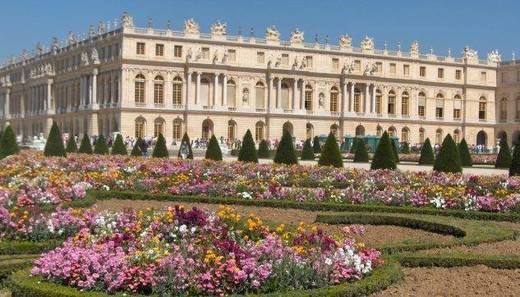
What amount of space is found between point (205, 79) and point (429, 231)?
5085 cm

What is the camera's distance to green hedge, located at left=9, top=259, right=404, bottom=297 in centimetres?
693

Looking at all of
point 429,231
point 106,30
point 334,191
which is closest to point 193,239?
point 429,231

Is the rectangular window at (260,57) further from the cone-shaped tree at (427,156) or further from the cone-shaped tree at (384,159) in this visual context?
the cone-shaped tree at (384,159)

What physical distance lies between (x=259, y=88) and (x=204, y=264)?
190 ft

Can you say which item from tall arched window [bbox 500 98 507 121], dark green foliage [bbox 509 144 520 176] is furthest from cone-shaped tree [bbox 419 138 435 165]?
tall arched window [bbox 500 98 507 121]

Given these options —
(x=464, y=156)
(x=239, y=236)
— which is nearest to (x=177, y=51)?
(x=464, y=156)

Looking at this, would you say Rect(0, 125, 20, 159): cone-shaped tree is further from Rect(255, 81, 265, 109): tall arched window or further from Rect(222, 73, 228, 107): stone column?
Rect(255, 81, 265, 109): tall arched window

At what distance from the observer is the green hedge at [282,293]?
22.7 ft

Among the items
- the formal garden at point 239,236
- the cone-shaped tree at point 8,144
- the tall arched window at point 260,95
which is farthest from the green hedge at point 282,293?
the tall arched window at point 260,95

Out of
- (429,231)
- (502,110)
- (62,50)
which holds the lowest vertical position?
(429,231)

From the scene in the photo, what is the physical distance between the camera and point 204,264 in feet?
24.1

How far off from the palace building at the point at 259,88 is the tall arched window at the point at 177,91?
9 cm

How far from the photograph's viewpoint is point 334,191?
53.6ft

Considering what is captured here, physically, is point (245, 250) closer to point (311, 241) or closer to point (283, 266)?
point (283, 266)
